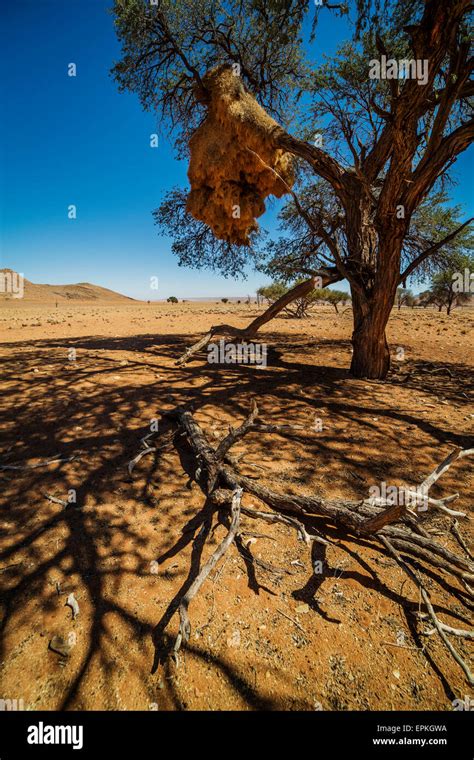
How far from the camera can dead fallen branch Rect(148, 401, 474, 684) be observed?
6.57ft

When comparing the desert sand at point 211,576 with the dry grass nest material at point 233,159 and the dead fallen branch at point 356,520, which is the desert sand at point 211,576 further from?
the dry grass nest material at point 233,159

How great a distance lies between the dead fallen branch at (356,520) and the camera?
78.9 inches

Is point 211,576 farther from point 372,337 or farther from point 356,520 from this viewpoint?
point 372,337

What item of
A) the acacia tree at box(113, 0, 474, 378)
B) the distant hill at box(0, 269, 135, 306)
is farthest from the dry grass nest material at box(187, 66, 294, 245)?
the distant hill at box(0, 269, 135, 306)

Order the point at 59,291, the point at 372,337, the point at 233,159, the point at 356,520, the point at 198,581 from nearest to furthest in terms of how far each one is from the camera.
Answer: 1. the point at 198,581
2. the point at 356,520
3. the point at 372,337
4. the point at 233,159
5. the point at 59,291

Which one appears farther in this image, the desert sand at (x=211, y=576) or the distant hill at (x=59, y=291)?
the distant hill at (x=59, y=291)

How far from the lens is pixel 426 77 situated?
4699mm

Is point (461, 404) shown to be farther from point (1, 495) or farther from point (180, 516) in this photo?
point (1, 495)

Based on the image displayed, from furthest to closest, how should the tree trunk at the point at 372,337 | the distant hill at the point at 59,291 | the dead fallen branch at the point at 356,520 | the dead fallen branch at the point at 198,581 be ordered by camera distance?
the distant hill at the point at 59,291
the tree trunk at the point at 372,337
the dead fallen branch at the point at 356,520
the dead fallen branch at the point at 198,581

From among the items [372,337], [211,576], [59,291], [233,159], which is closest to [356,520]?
[211,576]

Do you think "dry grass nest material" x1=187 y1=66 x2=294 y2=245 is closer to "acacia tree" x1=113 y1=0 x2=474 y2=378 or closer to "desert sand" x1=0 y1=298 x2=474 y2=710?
"acacia tree" x1=113 y1=0 x2=474 y2=378

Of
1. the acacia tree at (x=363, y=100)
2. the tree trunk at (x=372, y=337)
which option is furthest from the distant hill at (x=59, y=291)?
the tree trunk at (x=372, y=337)

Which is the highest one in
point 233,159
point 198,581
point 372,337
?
point 233,159

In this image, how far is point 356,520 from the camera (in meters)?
2.57
